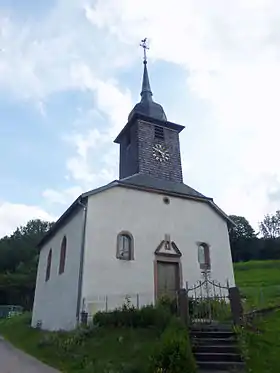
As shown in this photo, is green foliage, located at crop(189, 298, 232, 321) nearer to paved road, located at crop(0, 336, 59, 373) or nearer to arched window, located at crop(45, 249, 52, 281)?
paved road, located at crop(0, 336, 59, 373)

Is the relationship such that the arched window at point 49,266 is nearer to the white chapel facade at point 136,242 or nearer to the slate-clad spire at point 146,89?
the white chapel facade at point 136,242

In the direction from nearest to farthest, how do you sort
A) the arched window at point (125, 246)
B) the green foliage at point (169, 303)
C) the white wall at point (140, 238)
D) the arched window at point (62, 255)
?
the green foliage at point (169, 303) < the white wall at point (140, 238) < the arched window at point (125, 246) < the arched window at point (62, 255)

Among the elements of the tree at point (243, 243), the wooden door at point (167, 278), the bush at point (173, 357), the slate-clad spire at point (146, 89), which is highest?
the slate-clad spire at point (146, 89)

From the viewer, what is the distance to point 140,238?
1598 centimetres

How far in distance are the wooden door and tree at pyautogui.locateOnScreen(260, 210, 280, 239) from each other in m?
52.0

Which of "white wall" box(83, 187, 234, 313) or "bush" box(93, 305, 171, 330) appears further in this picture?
"white wall" box(83, 187, 234, 313)

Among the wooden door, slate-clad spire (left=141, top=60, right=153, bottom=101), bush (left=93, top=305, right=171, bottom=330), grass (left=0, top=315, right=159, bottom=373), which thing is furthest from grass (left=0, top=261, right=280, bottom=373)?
slate-clad spire (left=141, top=60, right=153, bottom=101)

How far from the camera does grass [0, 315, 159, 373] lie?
8.62 m

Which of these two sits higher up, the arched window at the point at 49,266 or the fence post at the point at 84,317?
the arched window at the point at 49,266

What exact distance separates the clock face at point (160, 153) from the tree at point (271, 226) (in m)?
49.0

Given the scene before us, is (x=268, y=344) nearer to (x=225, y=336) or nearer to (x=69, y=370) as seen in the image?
(x=225, y=336)

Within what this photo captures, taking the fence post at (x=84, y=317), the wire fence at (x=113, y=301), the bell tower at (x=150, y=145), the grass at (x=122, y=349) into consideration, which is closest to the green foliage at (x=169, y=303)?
the wire fence at (x=113, y=301)

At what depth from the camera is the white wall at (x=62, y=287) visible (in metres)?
14.9

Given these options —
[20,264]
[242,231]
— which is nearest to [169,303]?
[20,264]
